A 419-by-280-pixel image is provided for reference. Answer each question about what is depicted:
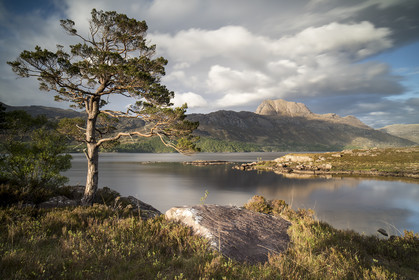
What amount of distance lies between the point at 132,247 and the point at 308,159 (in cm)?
8118

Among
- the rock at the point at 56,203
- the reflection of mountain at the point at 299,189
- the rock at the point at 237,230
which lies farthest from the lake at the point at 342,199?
the rock at the point at 56,203

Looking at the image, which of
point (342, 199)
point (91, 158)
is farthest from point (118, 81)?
point (342, 199)

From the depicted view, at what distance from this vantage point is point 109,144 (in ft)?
52.7

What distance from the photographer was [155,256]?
477 cm

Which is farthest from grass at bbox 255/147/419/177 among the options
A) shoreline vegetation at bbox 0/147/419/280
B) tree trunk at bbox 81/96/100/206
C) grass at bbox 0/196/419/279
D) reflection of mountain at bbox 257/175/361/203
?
tree trunk at bbox 81/96/100/206

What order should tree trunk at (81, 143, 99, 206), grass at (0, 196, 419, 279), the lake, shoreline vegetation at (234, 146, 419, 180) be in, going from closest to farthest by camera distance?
grass at (0, 196, 419, 279) → tree trunk at (81, 143, 99, 206) → the lake → shoreline vegetation at (234, 146, 419, 180)

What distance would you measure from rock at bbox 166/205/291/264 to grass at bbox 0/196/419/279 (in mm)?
387

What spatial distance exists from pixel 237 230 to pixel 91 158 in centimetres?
1069

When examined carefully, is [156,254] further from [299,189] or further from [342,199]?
[299,189]

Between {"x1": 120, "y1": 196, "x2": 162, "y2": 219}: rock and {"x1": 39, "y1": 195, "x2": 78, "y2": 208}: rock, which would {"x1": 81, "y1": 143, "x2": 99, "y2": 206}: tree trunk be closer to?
{"x1": 39, "y1": 195, "x2": 78, "y2": 208}: rock

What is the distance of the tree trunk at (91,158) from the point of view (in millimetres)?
13000

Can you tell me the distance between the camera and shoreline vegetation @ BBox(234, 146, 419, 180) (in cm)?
5434

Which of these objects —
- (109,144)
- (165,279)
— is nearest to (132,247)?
(165,279)

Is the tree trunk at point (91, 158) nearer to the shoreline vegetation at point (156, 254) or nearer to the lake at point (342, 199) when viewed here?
the shoreline vegetation at point (156, 254)
